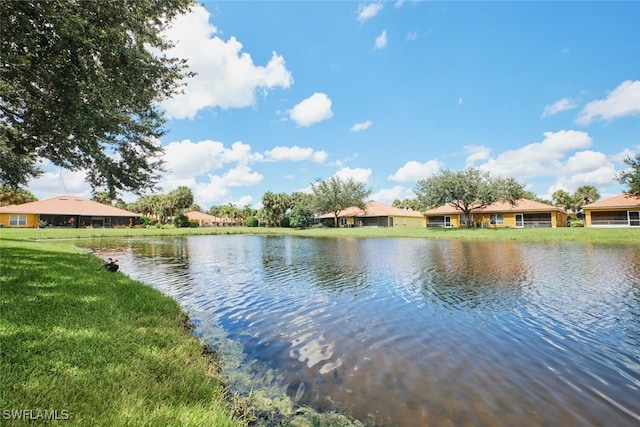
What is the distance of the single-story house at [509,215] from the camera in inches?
1672

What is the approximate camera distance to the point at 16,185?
1385 cm

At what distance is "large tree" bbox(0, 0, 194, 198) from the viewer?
5.89 m

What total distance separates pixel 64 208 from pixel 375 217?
55556 mm

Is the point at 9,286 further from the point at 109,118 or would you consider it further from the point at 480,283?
the point at 480,283

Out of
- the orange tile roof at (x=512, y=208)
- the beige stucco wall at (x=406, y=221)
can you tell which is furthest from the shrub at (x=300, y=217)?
the orange tile roof at (x=512, y=208)

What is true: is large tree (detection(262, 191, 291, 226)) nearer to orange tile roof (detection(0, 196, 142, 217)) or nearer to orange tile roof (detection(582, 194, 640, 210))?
orange tile roof (detection(0, 196, 142, 217))

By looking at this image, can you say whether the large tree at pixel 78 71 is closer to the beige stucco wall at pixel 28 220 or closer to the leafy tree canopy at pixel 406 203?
the beige stucco wall at pixel 28 220

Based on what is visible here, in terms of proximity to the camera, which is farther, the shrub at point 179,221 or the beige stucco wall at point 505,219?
the shrub at point 179,221

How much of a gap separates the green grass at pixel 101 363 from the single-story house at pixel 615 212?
48.7m

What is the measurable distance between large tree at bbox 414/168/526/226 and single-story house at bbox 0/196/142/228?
54859 millimetres

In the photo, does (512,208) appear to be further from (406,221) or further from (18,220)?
(18,220)

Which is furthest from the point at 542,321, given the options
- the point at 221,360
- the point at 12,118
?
the point at 12,118

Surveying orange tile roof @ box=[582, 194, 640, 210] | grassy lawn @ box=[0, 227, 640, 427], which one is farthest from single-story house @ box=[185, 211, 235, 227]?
grassy lawn @ box=[0, 227, 640, 427]

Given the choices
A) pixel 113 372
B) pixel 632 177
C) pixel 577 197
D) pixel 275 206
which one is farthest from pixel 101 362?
pixel 577 197
